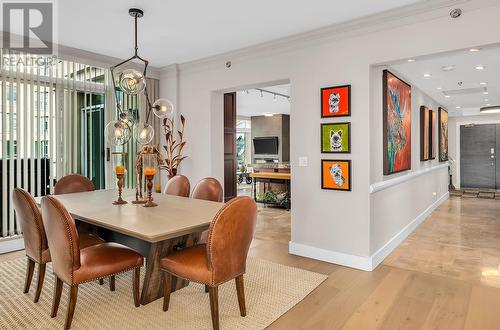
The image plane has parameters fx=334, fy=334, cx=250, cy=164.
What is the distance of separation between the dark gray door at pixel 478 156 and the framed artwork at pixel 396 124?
687 centimetres

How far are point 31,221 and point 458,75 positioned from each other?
5636mm

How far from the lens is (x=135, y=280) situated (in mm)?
2596

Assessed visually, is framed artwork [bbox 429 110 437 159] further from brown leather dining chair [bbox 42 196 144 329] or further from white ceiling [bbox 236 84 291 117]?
brown leather dining chair [bbox 42 196 144 329]

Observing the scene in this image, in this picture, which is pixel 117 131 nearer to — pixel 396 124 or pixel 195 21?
pixel 195 21

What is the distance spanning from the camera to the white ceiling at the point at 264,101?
23.6 ft

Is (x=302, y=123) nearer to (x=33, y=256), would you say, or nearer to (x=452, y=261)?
(x=452, y=261)

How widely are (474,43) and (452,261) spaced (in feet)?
7.70

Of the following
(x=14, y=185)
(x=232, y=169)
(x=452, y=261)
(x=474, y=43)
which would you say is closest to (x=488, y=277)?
(x=452, y=261)

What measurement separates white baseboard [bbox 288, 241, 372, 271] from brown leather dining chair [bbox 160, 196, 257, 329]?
1605 millimetres

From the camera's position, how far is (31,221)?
8.54ft

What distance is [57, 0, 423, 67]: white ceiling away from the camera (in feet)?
10.1

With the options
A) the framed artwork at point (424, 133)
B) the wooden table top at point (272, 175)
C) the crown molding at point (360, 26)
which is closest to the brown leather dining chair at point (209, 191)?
the crown molding at point (360, 26)

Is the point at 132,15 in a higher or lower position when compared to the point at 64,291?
higher

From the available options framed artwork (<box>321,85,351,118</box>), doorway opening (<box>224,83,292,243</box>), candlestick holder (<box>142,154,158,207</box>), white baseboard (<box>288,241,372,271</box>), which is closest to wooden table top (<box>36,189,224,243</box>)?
candlestick holder (<box>142,154,158,207</box>)
